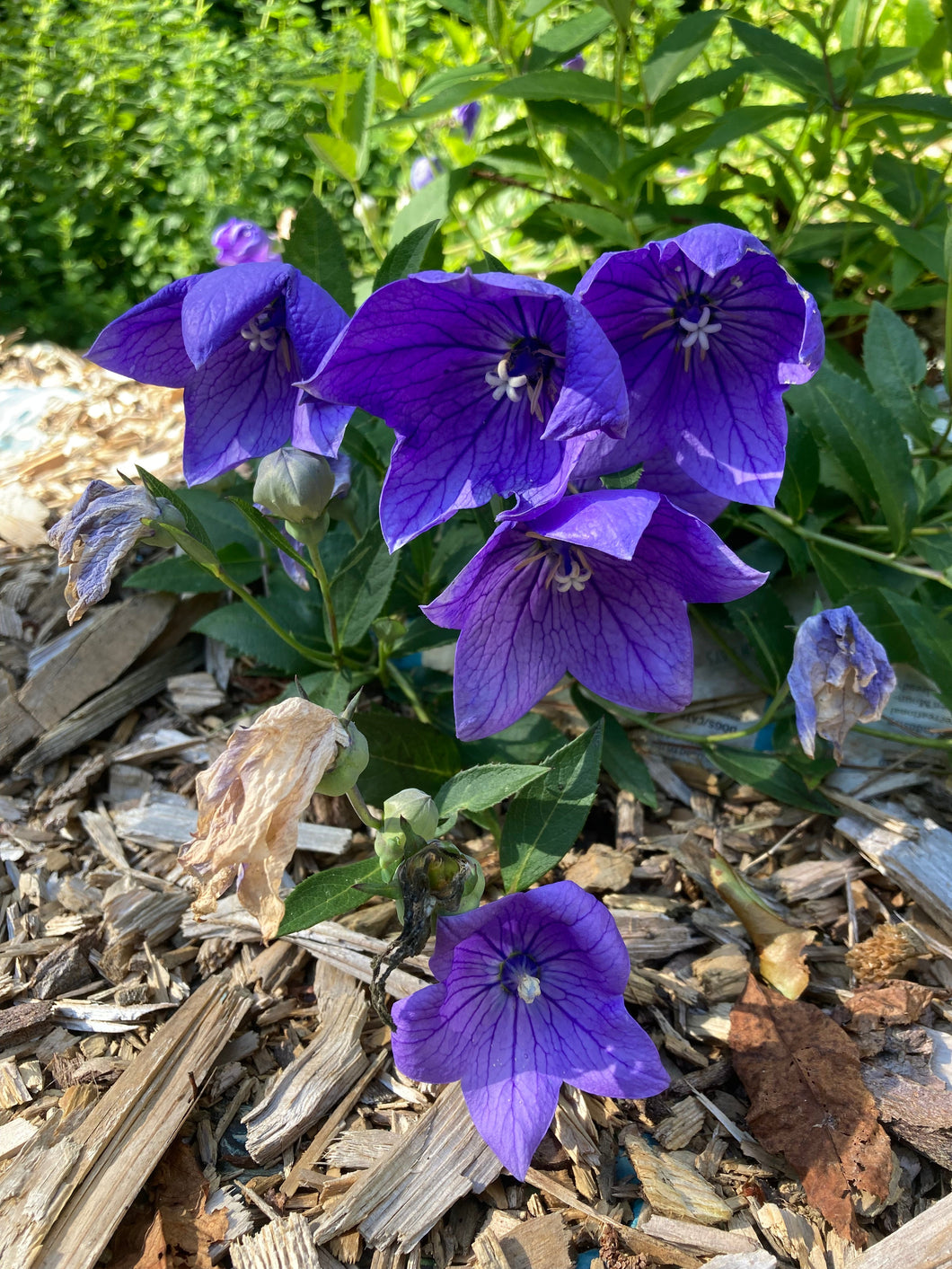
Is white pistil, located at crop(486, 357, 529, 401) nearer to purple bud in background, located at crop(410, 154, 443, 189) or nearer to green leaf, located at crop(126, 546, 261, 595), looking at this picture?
green leaf, located at crop(126, 546, 261, 595)

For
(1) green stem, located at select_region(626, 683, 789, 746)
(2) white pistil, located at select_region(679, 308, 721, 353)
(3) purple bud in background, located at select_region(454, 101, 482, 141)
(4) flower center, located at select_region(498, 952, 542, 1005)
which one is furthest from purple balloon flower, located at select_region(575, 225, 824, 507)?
(3) purple bud in background, located at select_region(454, 101, 482, 141)

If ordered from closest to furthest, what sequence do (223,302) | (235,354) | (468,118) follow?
(223,302) → (235,354) → (468,118)

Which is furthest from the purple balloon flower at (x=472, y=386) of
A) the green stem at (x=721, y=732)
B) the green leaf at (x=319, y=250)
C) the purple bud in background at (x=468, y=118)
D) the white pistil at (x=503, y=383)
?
the purple bud in background at (x=468, y=118)

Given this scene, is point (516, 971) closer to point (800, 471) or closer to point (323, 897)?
point (323, 897)

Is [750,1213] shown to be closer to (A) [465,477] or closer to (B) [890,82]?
(A) [465,477]

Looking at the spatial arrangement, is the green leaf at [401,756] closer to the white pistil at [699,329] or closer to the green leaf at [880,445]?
the white pistil at [699,329]

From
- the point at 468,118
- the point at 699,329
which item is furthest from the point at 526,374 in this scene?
the point at 468,118
